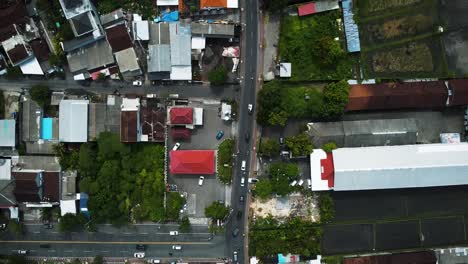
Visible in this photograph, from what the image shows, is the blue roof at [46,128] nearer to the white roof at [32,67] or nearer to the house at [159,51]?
the white roof at [32,67]

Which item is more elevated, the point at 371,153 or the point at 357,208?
the point at 371,153

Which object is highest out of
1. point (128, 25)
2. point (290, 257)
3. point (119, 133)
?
point (128, 25)

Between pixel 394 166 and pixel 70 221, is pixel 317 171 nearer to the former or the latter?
pixel 394 166

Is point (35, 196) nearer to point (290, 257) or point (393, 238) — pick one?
point (290, 257)

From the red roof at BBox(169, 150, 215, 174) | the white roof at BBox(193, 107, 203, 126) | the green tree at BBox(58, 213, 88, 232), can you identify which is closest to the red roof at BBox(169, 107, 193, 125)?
the white roof at BBox(193, 107, 203, 126)

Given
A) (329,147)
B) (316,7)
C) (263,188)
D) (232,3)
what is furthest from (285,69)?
(263,188)

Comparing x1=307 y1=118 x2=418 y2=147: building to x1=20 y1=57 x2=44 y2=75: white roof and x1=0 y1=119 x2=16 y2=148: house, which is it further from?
x1=0 y1=119 x2=16 y2=148: house

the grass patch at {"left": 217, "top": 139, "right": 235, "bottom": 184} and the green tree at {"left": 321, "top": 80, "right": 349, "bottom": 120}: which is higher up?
the green tree at {"left": 321, "top": 80, "right": 349, "bottom": 120}

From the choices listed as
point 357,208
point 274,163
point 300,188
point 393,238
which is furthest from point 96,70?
point 393,238
